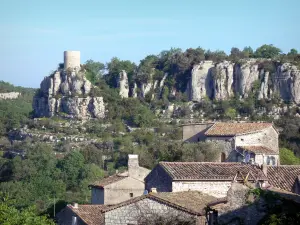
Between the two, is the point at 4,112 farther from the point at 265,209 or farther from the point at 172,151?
the point at 265,209

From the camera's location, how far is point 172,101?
96.5 meters

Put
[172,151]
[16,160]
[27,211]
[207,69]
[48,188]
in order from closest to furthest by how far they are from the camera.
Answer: [27,211], [172,151], [48,188], [16,160], [207,69]

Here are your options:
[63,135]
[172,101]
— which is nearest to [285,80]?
[172,101]

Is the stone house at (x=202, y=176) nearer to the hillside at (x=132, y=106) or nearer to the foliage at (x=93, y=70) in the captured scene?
the hillside at (x=132, y=106)

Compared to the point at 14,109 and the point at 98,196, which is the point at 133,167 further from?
the point at 14,109

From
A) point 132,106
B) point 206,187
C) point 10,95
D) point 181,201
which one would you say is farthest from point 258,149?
point 10,95

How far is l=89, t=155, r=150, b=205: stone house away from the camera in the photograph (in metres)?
38.2

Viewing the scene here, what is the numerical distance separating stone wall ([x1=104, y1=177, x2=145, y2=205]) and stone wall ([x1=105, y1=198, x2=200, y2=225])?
1058 centimetres

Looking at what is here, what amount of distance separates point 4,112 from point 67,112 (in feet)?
63.9

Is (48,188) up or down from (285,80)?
down

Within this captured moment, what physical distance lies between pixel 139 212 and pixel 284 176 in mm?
7233

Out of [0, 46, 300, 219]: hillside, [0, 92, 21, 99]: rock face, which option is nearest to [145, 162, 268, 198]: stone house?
[0, 46, 300, 219]: hillside

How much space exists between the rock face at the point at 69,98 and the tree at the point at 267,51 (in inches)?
687

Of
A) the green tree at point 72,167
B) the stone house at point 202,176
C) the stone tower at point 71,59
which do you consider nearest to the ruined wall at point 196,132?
the green tree at point 72,167
